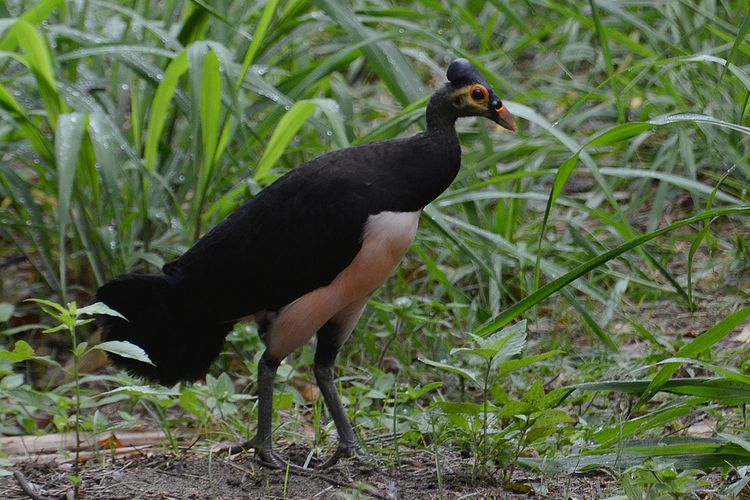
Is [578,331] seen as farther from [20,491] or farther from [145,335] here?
[20,491]

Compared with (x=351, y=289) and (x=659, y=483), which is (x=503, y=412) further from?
(x=351, y=289)

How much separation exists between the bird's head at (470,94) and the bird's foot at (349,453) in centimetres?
97

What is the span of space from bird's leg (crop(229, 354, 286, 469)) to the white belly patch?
0.04 meters

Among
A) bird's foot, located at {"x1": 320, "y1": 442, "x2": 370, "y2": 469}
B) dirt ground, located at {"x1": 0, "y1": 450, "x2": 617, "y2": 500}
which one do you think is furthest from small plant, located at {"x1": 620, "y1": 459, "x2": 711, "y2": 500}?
bird's foot, located at {"x1": 320, "y1": 442, "x2": 370, "y2": 469}

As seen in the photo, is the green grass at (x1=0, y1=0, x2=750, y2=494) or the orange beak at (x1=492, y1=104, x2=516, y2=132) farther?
the green grass at (x1=0, y1=0, x2=750, y2=494)

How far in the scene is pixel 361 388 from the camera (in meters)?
3.43

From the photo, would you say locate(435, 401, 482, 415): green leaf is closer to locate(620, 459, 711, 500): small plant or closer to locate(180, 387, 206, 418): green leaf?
locate(620, 459, 711, 500): small plant

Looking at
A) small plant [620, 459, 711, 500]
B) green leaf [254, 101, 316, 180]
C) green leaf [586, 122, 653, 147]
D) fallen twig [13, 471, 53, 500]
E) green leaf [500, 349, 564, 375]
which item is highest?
green leaf [586, 122, 653, 147]

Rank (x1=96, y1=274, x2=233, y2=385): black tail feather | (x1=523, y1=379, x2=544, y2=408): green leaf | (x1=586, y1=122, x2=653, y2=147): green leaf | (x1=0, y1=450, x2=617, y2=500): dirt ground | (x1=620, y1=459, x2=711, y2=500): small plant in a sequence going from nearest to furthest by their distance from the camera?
(x1=620, y1=459, x2=711, y2=500): small plant, (x1=523, y1=379, x2=544, y2=408): green leaf, (x1=0, y1=450, x2=617, y2=500): dirt ground, (x1=586, y1=122, x2=653, y2=147): green leaf, (x1=96, y1=274, x2=233, y2=385): black tail feather

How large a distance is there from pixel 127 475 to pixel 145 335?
55 centimetres

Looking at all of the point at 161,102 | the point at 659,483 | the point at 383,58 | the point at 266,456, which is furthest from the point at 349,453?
the point at 161,102

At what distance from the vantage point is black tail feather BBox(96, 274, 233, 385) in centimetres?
331

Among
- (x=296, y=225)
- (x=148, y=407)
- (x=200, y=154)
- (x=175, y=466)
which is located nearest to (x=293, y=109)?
(x=200, y=154)

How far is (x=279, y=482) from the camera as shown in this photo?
2.91 metres
